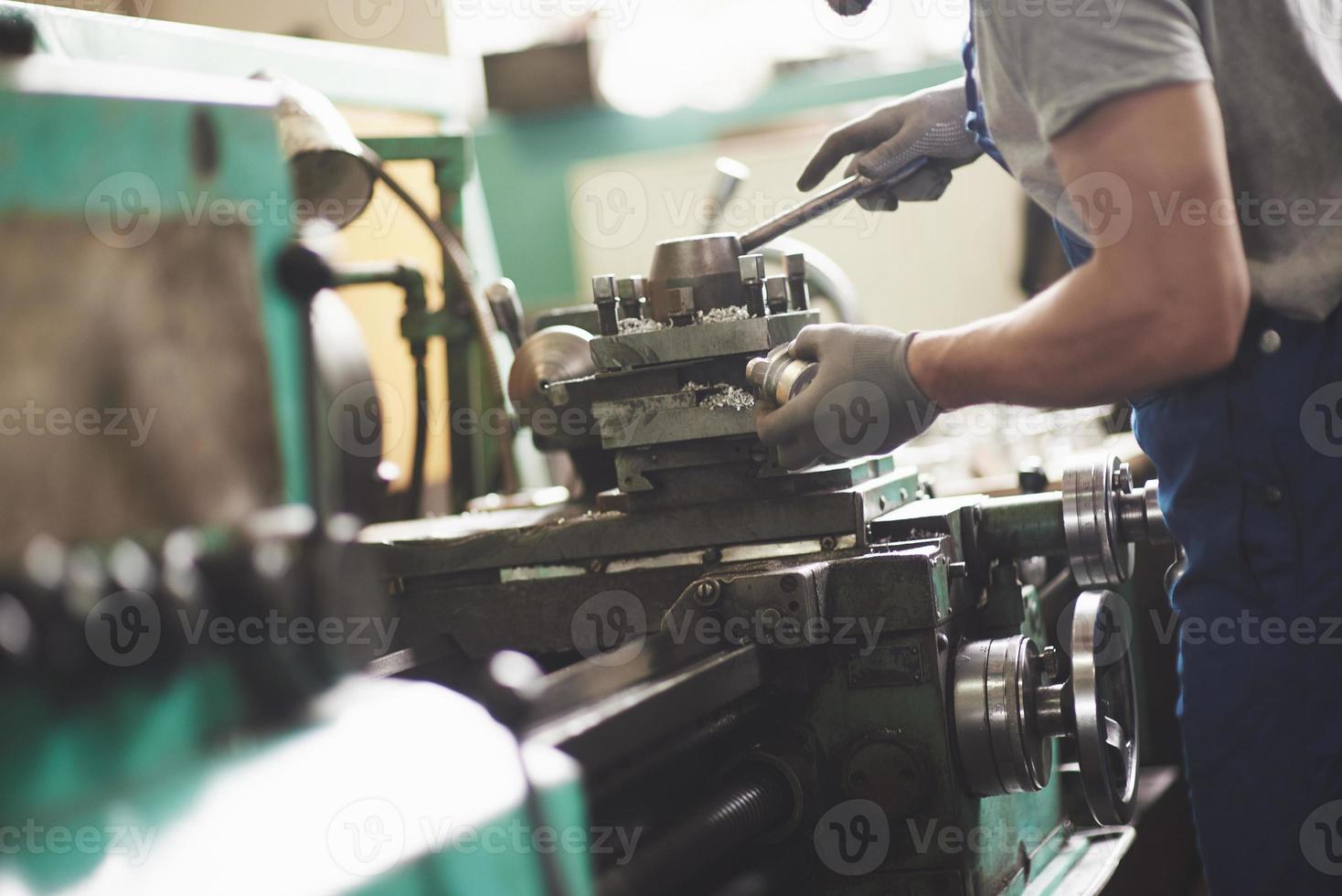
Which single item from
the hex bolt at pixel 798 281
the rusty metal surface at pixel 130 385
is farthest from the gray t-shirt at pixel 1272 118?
the rusty metal surface at pixel 130 385

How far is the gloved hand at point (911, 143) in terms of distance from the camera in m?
1.44

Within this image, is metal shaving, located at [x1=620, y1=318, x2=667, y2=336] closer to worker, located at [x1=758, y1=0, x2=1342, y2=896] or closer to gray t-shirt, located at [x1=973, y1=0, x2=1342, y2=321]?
worker, located at [x1=758, y1=0, x2=1342, y2=896]

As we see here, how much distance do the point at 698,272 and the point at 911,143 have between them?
33cm

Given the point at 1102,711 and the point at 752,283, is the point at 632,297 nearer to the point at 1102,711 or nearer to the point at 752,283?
the point at 752,283

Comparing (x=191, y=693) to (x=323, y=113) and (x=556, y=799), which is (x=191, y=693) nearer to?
(x=556, y=799)

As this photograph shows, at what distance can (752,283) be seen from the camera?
130 centimetres

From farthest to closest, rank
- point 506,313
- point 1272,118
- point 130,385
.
→ point 506,313 < point 1272,118 < point 130,385

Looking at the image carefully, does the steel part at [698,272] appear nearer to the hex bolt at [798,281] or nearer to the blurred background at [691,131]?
the hex bolt at [798,281]

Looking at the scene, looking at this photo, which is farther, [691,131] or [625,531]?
[691,131]

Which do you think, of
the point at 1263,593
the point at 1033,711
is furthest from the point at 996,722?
the point at 1263,593

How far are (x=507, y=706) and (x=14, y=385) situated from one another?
36 centimetres

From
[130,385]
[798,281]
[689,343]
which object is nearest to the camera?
[130,385]

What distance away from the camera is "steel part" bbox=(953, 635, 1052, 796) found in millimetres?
1109

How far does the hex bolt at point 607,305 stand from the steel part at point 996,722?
0.47 metres
